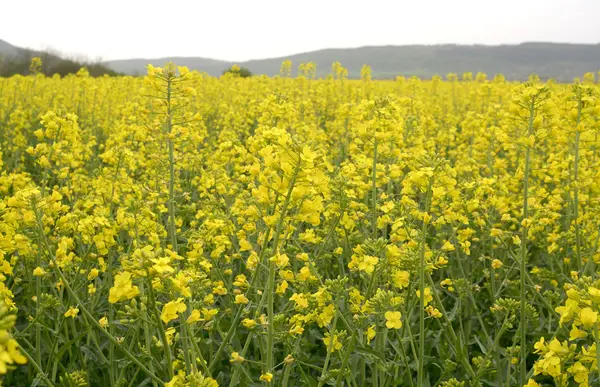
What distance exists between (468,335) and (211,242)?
2.09 m

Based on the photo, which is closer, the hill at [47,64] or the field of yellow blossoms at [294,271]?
the field of yellow blossoms at [294,271]

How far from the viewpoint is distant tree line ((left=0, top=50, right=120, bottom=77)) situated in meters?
21.6

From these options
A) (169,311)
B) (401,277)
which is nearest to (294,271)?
(401,277)

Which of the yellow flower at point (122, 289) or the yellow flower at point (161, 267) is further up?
the yellow flower at point (161, 267)

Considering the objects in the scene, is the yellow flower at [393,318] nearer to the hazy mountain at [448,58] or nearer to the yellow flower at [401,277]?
the yellow flower at [401,277]

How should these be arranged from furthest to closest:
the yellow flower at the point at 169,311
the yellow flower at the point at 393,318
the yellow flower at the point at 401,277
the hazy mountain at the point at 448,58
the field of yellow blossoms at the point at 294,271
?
the hazy mountain at the point at 448,58
the yellow flower at the point at 401,277
the yellow flower at the point at 393,318
the field of yellow blossoms at the point at 294,271
the yellow flower at the point at 169,311

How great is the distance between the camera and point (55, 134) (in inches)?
155

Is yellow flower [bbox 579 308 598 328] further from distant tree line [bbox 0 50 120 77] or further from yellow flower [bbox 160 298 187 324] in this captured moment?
distant tree line [bbox 0 50 120 77]

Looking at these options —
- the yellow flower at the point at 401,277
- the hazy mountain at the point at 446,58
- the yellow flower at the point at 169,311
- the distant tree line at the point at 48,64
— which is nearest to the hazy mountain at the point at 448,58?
the hazy mountain at the point at 446,58

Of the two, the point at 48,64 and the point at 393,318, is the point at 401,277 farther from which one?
the point at 48,64

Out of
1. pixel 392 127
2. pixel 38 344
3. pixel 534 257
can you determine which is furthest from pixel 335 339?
pixel 534 257

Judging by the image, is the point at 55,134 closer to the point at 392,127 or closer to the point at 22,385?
the point at 22,385

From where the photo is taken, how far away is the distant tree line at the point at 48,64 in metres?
21.6

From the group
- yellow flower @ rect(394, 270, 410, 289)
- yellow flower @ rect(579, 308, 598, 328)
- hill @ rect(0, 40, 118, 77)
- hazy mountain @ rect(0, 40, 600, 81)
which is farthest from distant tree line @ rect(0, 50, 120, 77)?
hazy mountain @ rect(0, 40, 600, 81)
